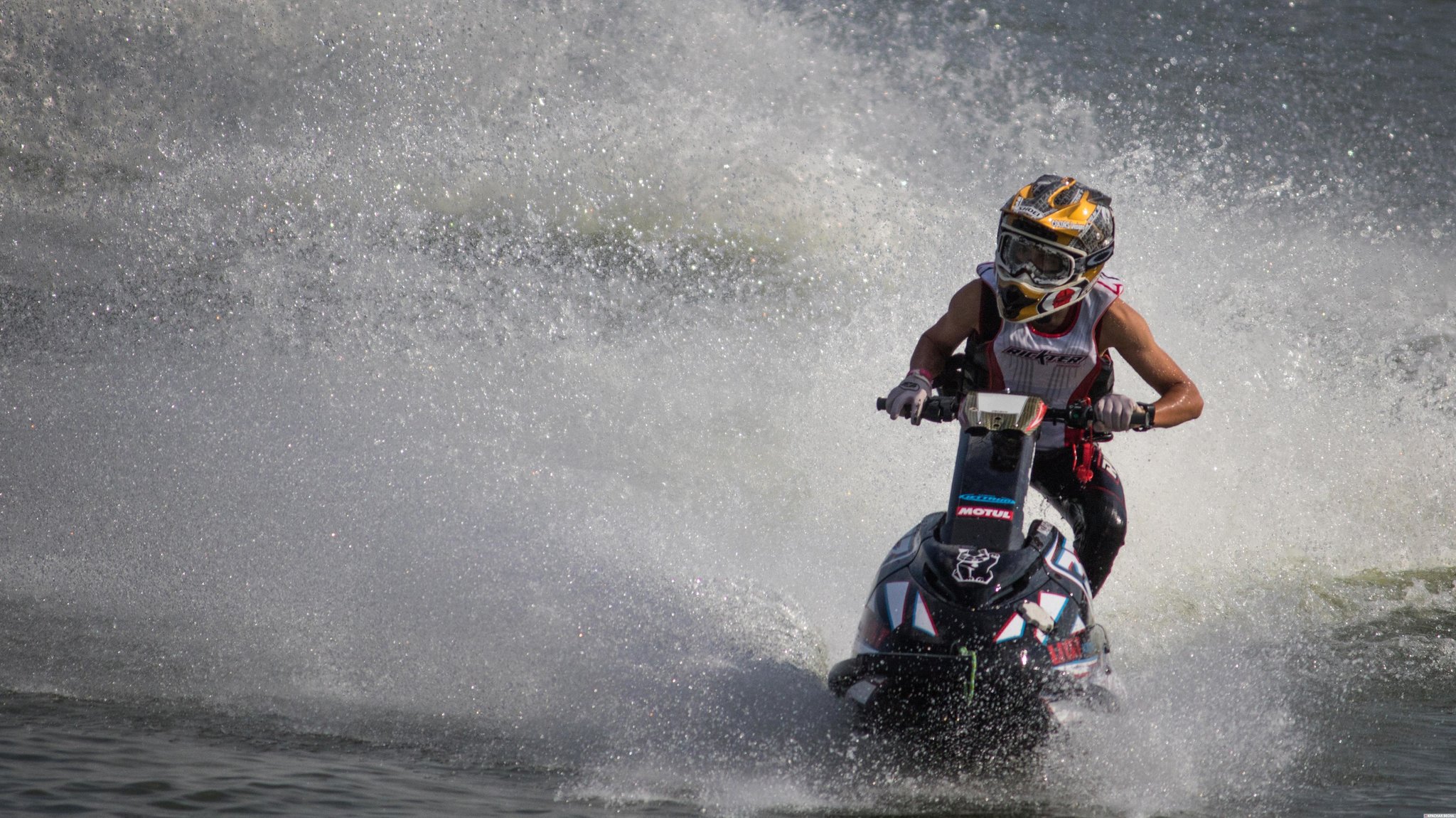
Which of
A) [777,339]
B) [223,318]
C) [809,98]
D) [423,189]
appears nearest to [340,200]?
[423,189]

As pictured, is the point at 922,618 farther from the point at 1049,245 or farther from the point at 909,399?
the point at 1049,245

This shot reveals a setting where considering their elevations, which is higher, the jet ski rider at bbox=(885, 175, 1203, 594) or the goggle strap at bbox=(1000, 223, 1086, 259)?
the goggle strap at bbox=(1000, 223, 1086, 259)

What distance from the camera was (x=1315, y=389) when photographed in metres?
8.93

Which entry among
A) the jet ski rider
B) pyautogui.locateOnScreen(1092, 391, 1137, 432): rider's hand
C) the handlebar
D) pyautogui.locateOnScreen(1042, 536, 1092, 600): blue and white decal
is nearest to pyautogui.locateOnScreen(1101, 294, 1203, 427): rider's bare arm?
the jet ski rider

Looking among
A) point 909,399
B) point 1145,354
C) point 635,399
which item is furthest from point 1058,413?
point 635,399

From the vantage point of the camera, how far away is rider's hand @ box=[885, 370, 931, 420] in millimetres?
4148

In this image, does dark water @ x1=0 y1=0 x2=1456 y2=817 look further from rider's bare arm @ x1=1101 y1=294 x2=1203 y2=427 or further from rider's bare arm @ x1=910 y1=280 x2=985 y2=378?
rider's bare arm @ x1=910 y1=280 x2=985 y2=378

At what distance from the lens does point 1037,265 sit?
423 centimetres

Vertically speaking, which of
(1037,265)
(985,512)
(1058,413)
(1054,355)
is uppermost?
(1037,265)

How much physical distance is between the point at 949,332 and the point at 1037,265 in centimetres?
58

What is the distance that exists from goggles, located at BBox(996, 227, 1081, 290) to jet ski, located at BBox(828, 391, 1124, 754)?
457 mm

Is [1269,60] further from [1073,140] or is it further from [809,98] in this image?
[809,98]

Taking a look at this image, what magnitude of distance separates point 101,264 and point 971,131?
24.4ft

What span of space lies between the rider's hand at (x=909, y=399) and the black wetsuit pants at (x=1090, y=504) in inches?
26.8
